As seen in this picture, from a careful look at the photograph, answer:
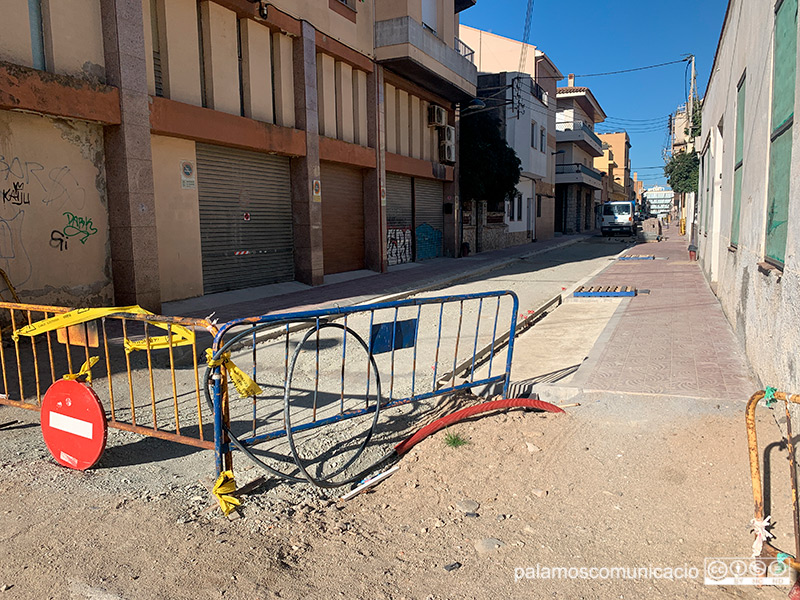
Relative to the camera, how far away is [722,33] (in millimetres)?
12750

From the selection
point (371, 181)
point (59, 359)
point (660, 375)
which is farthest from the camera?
point (371, 181)

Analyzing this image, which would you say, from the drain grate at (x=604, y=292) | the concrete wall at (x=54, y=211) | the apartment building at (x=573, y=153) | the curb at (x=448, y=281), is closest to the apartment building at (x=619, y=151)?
the apartment building at (x=573, y=153)

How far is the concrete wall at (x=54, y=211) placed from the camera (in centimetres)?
828

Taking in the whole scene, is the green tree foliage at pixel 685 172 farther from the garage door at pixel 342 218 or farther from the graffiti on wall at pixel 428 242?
the garage door at pixel 342 218

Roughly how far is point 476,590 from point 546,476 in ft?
4.42

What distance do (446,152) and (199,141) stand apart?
1329 cm

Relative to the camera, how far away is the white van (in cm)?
4162

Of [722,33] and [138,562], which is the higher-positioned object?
[722,33]

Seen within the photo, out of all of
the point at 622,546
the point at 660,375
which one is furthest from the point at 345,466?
the point at 660,375

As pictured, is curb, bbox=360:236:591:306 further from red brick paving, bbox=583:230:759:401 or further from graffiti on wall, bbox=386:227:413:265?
red brick paving, bbox=583:230:759:401

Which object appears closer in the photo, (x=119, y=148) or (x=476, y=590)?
(x=476, y=590)

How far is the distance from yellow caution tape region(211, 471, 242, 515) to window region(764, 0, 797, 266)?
4508 mm

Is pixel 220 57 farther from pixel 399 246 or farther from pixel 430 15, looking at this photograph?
pixel 430 15

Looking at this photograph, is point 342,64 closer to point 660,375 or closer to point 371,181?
point 371,181
